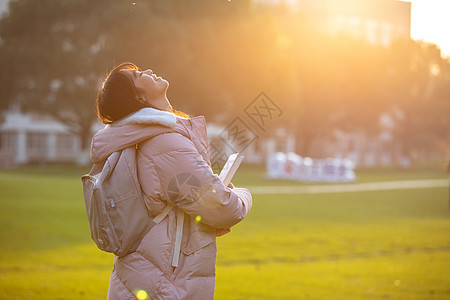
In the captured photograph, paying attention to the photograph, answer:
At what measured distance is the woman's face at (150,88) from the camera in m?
2.58

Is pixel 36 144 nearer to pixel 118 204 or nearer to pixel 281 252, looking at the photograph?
pixel 281 252

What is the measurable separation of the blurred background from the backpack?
13.4 meters

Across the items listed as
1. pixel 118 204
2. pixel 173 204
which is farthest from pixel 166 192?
pixel 118 204

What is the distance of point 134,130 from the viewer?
8.04 ft

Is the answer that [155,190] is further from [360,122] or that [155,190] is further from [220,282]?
[360,122]

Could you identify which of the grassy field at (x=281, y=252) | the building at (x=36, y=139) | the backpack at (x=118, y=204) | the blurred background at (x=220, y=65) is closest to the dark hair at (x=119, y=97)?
the backpack at (x=118, y=204)

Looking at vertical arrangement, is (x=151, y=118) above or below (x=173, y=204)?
above

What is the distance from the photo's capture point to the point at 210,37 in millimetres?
30375

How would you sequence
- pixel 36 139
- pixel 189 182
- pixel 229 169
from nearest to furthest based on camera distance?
pixel 189 182, pixel 229 169, pixel 36 139

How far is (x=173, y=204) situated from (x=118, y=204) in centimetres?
26

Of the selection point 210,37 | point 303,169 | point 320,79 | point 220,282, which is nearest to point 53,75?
point 210,37

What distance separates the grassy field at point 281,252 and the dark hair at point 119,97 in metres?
4.28

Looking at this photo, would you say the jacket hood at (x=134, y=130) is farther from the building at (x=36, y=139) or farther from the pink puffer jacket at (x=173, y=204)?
the building at (x=36, y=139)

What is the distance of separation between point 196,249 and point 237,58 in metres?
29.8
